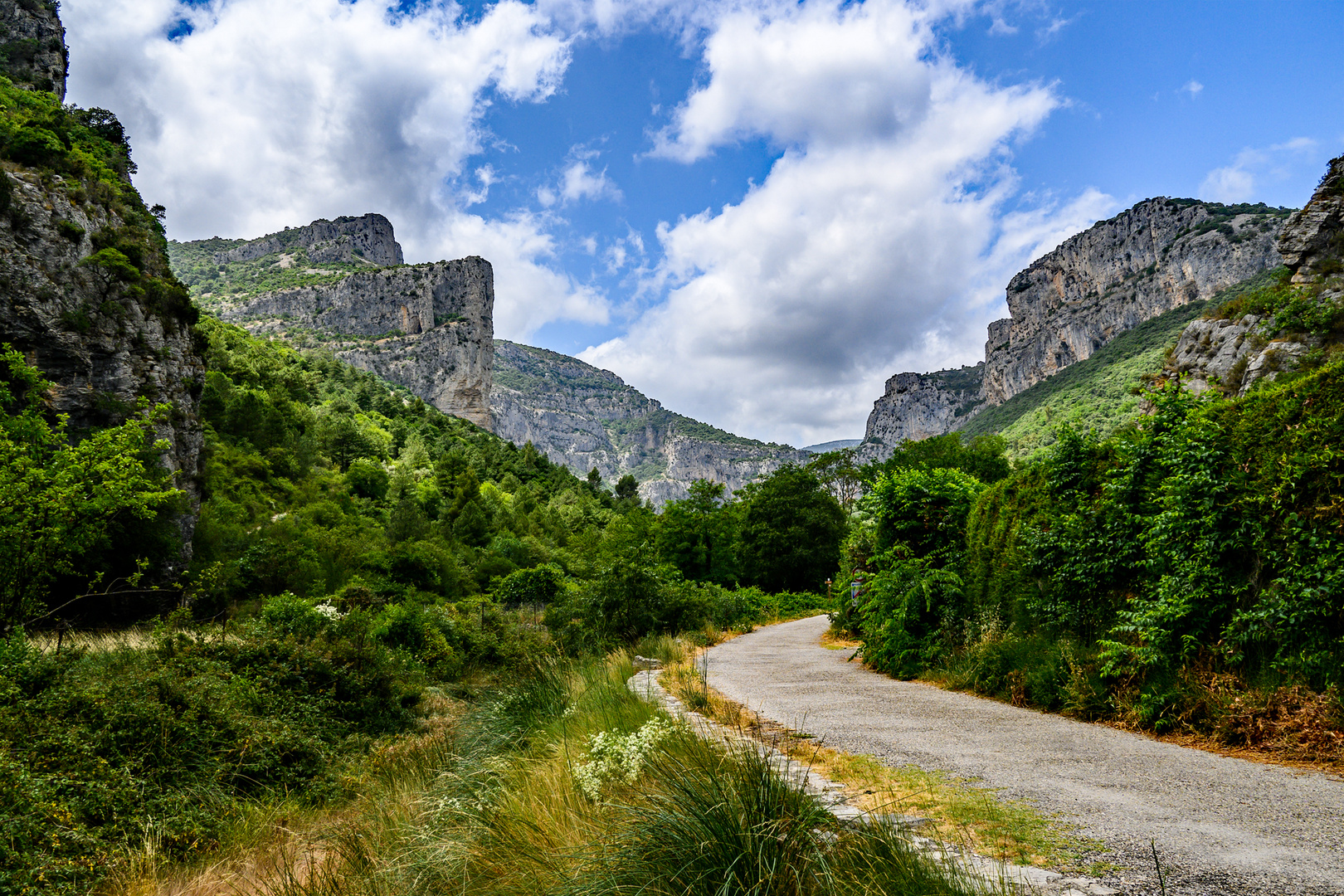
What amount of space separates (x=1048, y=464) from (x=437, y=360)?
430 ft

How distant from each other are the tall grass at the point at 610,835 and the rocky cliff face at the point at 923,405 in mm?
143055

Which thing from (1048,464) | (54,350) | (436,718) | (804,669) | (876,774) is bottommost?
(436,718)

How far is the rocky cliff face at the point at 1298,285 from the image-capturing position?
2631 centimetres

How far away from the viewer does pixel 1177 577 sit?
595 centimetres

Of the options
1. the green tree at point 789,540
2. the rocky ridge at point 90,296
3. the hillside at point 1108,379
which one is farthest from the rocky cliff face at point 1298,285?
the rocky ridge at point 90,296

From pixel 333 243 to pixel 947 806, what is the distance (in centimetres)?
18278

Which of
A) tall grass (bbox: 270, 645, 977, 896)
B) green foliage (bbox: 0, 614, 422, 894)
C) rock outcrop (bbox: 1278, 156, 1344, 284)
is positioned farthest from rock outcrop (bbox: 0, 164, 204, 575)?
rock outcrop (bbox: 1278, 156, 1344, 284)

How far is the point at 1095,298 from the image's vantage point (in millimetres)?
103562

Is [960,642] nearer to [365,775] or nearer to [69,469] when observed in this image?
[365,775]

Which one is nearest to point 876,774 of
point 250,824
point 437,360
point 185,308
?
point 250,824

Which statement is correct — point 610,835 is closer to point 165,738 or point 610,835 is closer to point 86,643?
point 165,738

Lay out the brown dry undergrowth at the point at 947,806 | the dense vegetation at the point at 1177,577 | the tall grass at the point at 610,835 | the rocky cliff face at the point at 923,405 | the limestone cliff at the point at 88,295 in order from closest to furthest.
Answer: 1. the tall grass at the point at 610,835
2. the brown dry undergrowth at the point at 947,806
3. the dense vegetation at the point at 1177,577
4. the limestone cliff at the point at 88,295
5. the rocky cliff face at the point at 923,405

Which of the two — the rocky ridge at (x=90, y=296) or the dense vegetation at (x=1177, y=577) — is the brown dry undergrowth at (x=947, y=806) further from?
the rocky ridge at (x=90, y=296)

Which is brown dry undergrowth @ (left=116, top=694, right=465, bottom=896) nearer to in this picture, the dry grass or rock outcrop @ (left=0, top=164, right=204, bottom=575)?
the dry grass
